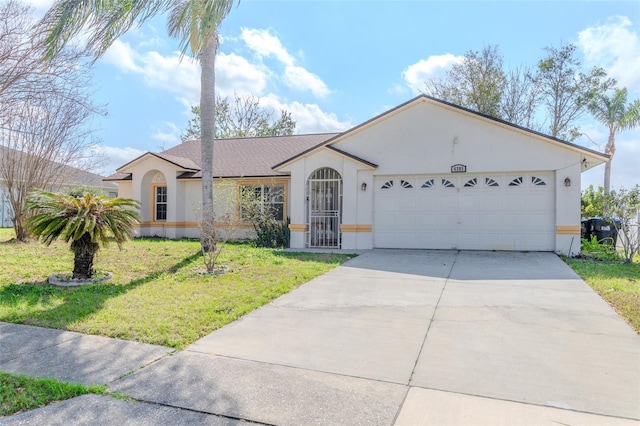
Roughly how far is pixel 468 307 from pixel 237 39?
10.3 m

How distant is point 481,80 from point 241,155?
688 inches

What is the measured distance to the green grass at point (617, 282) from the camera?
6443mm

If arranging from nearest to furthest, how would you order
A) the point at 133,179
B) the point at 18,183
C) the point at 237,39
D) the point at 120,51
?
the point at 120,51, the point at 237,39, the point at 18,183, the point at 133,179

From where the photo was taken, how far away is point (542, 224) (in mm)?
13039

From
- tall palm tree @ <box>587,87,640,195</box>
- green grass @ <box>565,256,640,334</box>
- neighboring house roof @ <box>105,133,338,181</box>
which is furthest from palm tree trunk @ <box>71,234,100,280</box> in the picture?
tall palm tree @ <box>587,87,640,195</box>

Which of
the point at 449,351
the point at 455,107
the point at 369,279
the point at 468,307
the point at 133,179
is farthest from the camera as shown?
the point at 133,179

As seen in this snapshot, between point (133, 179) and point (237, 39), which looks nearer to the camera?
point (237, 39)

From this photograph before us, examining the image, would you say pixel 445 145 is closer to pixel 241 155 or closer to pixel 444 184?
pixel 444 184

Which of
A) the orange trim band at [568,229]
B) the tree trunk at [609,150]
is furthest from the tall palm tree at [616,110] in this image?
the orange trim band at [568,229]

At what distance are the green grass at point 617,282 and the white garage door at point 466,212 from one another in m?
1.99

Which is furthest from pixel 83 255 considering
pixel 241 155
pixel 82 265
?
pixel 241 155

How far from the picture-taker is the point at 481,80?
26984 mm

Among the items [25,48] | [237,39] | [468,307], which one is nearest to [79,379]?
[468,307]

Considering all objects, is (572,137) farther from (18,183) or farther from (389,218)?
(18,183)
